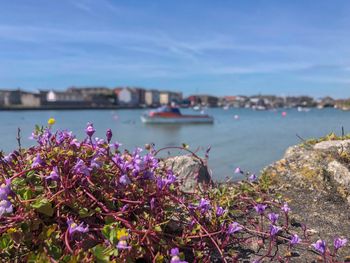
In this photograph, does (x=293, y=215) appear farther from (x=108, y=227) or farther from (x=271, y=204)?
(x=108, y=227)

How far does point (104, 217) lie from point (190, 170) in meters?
1.57

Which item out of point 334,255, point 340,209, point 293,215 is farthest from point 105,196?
point 340,209

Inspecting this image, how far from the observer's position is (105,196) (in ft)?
7.41

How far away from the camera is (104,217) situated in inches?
86.5

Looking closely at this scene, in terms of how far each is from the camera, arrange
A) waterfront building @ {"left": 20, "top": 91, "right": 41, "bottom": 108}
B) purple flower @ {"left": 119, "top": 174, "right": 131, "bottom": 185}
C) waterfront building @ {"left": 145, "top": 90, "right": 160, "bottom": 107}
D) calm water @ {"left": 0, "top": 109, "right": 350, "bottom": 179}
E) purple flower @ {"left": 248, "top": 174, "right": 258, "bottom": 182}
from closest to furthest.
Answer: purple flower @ {"left": 119, "top": 174, "right": 131, "bottom": 185}
purple flower @ {"left": 248, "top": 174, "right": 258, "bottom": 182}
calm water @ {"left": 0, "top": 109, "right": 350, "bottom": 179}
waterfront building @ {"left": 20, "top": 91, "right": 41, "bottom": 108}
waterfront building @ {"left": 145, "top": 90, "right": 160, "bottom": 107}

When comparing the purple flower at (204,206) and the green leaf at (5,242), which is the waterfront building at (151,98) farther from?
the green leaf at (5,242)

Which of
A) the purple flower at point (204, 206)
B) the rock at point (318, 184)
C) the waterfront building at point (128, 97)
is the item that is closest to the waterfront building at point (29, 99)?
the waterfront building at point (128, 97)

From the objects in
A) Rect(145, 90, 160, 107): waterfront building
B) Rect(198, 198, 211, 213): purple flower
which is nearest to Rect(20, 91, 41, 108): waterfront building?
Rect(145, 90, 160, 107): waterfront building

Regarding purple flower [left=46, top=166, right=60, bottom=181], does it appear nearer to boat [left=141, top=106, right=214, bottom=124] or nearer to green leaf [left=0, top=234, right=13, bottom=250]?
green leaf [left=0, top=234, right=13, bottom=250]

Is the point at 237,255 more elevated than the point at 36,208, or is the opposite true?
the point at 36,208

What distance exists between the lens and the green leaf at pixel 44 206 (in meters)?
1.99

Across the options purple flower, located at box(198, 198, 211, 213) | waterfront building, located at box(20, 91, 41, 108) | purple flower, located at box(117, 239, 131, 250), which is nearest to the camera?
purple flower, located at box(117, 239, 131, 250)

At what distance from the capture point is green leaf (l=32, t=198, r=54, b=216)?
1.99 m

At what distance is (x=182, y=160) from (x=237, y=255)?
150 centimetres
